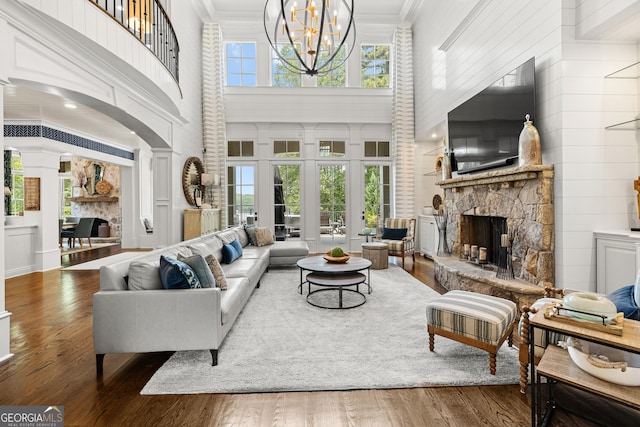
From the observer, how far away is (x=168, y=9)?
5656 mm

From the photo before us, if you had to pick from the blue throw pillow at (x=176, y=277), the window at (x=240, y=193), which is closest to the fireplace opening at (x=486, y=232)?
the blue throw pillow at (x=176, y=277)

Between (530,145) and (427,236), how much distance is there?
3698mm

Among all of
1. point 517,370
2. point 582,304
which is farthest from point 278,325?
point 582,304

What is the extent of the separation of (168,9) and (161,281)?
216 inches

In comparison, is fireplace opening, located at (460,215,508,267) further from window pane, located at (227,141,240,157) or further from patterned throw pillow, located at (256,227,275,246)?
window pane, located at (227,141,240,157)

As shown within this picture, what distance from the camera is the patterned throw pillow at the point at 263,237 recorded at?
5.77 metres

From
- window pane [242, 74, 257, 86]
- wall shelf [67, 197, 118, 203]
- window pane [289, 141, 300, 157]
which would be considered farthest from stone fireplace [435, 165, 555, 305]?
wall shelf [67, 197, 118, 203]

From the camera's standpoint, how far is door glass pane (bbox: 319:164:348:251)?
7.66 meters

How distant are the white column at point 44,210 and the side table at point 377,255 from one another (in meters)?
5.83

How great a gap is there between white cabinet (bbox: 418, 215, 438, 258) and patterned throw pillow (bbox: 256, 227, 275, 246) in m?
3.23

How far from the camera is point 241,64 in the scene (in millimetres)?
7586

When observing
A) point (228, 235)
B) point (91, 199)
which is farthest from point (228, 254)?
point (91, 199)

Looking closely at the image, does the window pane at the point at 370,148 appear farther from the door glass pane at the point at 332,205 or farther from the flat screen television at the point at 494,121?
the flat screen television at the point at 494,121

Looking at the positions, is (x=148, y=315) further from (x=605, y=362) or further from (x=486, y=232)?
(x=486, y=232)
